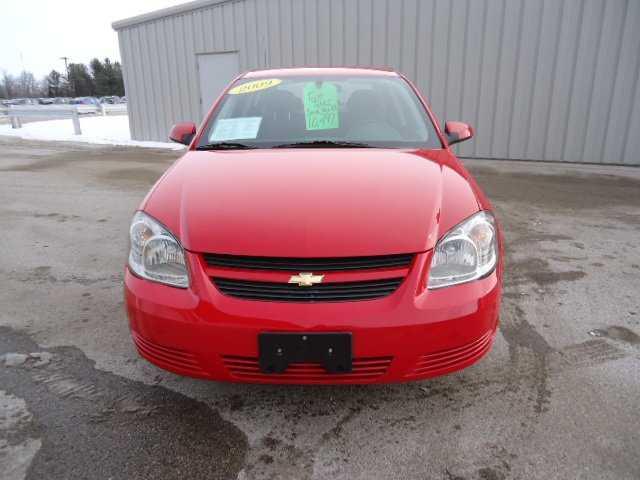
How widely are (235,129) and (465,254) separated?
5.05 ft

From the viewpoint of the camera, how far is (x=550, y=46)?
24.5 ft

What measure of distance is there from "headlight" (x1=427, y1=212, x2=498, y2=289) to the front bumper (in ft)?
0.13

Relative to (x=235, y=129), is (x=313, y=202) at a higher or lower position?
lower

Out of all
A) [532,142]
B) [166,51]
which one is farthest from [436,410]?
[166,51]

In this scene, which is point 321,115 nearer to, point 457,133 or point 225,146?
point 225,146

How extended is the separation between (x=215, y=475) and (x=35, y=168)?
8.46m

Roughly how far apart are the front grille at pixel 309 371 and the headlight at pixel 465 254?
341 millimetres

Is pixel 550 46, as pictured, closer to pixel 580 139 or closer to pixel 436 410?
pixel 580 139

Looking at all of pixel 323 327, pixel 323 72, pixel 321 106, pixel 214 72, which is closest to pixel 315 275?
pixel 323 327

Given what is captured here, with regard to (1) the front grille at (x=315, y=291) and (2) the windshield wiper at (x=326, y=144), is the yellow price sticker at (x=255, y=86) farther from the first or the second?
(1) the front grille at (x=315, y=291)

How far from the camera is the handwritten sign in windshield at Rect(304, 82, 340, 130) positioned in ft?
8.88

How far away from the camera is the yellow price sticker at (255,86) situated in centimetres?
306

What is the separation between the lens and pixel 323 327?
1580mm

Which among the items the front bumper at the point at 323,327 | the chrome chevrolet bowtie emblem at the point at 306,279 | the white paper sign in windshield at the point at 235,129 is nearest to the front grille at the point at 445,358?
the front bumper at the point at 323,327
